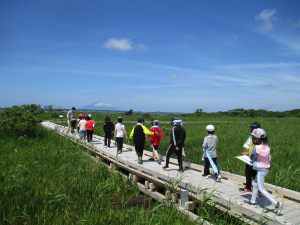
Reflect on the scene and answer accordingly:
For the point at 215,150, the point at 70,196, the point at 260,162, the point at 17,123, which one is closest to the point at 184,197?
the point at 260,162

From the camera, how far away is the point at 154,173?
32.3 ft

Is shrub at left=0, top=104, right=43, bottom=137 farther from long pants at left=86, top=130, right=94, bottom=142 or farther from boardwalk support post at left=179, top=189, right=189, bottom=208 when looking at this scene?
boardwalk support post at left=179, top=189, right=189, bottom=208

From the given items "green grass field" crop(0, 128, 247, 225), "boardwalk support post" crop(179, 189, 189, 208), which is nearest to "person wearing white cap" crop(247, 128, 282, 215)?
"green grass field" crop(0, 128, 247, 225)

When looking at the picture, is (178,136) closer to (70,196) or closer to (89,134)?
(70,196)

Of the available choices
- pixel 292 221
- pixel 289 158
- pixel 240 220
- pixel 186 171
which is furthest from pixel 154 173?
pixel 289 158

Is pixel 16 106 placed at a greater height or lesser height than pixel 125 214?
greater

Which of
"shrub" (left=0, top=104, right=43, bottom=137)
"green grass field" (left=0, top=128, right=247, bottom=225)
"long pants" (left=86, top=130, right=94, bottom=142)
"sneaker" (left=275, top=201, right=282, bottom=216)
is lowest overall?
"green grass field" (left=0, top=128, right=247, bottom=225)

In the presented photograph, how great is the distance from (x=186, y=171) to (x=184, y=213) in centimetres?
399

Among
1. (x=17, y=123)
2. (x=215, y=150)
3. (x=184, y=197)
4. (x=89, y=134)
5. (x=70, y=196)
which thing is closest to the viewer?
(x=184, y=197)

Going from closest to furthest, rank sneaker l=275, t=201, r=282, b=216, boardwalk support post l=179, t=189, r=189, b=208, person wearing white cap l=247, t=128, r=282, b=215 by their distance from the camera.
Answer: sneaker l=275, t=201, r=282, b=216
person wearing white cap l=247, t=128, r=282, b=215
boardwalk support post l=179, t=189, r=189, b=208

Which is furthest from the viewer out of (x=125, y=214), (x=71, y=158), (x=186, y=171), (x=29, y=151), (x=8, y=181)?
(x=29, y=151)

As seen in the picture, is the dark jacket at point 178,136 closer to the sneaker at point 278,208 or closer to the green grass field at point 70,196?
the green grass field at point 70,196

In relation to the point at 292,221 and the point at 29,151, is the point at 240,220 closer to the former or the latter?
the point at 292,221

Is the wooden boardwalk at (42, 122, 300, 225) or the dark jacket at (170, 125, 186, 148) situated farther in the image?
the dark jacket at (170, 125, 186, 148)
